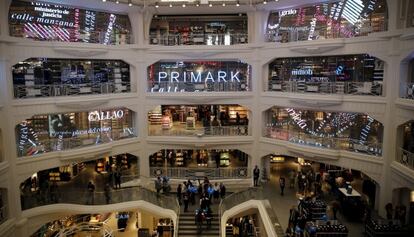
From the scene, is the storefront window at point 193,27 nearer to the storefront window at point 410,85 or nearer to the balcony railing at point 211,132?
the balcony railing at point 211,132

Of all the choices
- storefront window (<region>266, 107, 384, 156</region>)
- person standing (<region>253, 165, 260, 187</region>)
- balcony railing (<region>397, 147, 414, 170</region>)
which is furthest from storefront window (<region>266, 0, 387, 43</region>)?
person standing (<region>253, 165, 260, 187</region>)

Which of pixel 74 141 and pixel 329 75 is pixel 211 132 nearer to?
pixel 329 75

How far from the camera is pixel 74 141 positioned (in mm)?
21859

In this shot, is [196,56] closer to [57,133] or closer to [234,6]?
[234,6]

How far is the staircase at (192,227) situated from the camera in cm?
1958

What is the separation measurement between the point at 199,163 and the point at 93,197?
7692 mm

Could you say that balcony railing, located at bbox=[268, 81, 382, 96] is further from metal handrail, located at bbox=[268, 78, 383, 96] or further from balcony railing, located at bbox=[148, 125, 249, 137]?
balcony railing, located at bbox=[148, 125, 249, 137]

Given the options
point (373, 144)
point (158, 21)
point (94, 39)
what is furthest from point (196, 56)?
point (373, 144)

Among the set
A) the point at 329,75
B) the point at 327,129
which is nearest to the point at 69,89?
the point at 329,75

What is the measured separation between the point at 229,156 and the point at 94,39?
12106mm

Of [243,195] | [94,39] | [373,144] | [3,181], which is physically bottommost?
[243,195]

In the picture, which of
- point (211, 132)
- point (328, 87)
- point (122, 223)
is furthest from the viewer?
point (122, 223)

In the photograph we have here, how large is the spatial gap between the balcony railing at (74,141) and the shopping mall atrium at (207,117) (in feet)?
0.26

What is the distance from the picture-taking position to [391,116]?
58.4 feet
